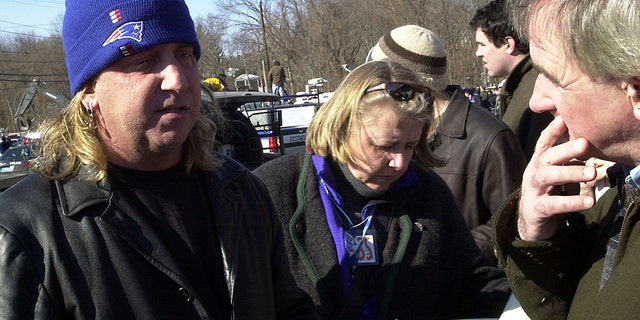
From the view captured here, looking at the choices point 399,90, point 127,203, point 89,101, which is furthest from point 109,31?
point 399,90

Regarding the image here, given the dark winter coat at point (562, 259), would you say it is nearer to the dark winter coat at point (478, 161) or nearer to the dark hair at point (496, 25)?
the dark winter coat at point (478, 161)

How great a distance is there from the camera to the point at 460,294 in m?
2.55

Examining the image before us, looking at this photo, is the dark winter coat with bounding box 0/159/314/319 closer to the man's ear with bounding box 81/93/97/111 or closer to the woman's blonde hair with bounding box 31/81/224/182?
the woman's blonde hair with bounding box 31/81/224/182

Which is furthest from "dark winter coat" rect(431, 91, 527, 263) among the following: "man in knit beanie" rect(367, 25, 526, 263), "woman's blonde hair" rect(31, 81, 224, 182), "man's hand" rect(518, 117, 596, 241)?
"woman's blonde hair" rect(31, 81, 224, 182)

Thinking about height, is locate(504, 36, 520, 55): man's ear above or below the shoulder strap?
above

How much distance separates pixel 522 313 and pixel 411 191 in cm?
80

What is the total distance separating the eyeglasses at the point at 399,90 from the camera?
255cm

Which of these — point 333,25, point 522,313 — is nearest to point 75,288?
point 522,313

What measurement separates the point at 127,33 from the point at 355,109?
1.09 meters

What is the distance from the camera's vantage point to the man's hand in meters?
1.46

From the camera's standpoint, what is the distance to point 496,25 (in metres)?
4.09

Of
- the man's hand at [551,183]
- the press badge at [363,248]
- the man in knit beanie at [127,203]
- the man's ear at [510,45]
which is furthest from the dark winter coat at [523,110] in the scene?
the man in knit beanie at [127,203]

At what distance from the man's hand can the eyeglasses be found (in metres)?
0.96

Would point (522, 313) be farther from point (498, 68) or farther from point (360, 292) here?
point (498, 68)
